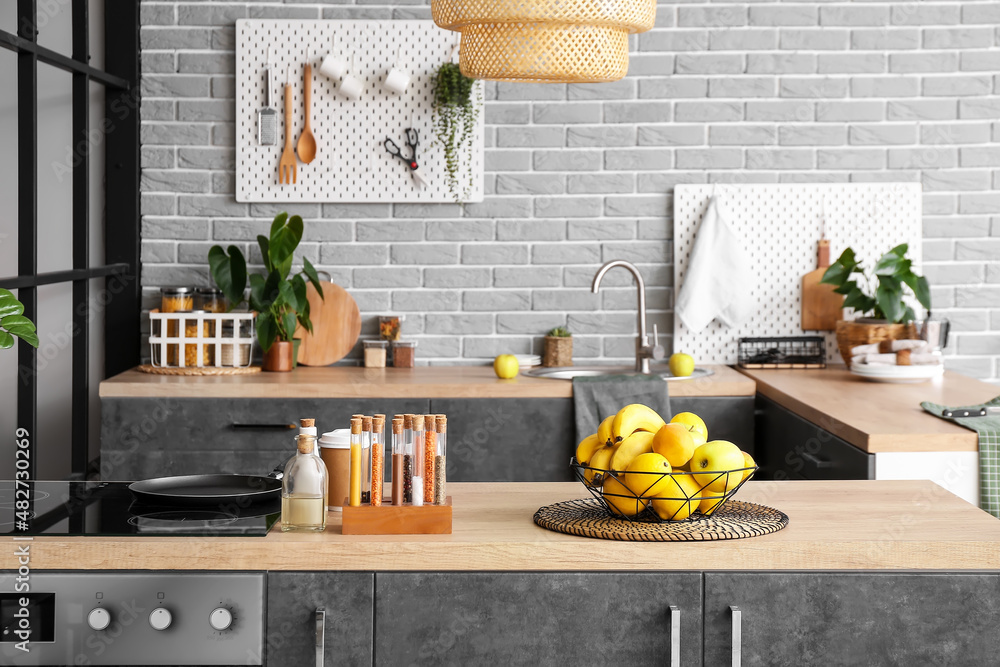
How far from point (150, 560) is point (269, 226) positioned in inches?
101

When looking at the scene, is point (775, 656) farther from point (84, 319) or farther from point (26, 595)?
point (84, 319)

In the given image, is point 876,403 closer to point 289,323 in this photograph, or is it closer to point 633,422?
point 633,422

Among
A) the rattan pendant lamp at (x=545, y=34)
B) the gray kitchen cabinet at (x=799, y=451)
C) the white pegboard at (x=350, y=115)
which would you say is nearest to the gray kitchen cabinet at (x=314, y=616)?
the rattan pendant lamp at (x=545, y=34)

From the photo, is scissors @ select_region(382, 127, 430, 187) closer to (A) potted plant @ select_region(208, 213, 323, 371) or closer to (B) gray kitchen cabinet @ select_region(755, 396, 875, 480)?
(A) potted plant @ select_region(208, 213, 323, 371)

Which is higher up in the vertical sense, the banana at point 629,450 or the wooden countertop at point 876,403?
the banana at point 629,450

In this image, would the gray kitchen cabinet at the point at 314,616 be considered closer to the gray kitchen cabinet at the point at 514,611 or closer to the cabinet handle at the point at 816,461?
the gray kitchen cabinet at the point at 514,611

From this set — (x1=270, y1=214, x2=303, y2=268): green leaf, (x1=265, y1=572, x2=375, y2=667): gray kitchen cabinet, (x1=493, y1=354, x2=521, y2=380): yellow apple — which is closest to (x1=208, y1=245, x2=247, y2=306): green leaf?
(x1=270, y1=214, x2=303, y2=268): green leaf

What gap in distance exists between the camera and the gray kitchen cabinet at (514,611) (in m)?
1.54

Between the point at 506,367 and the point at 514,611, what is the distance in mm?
2053

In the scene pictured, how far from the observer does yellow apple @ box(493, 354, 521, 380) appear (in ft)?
11.7

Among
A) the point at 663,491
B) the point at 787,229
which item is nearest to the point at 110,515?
the point at 663,491

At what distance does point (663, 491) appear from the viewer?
159 cm

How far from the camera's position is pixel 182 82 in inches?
155

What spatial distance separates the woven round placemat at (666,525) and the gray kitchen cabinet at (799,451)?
95 cm
